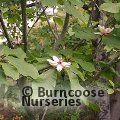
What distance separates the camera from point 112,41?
5.35ft

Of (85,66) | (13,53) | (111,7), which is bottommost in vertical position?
(85,66)

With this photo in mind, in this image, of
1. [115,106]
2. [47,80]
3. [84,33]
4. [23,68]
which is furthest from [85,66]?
[115,106]

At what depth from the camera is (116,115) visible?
441 centimetres

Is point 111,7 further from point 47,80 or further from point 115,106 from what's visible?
point 115,106

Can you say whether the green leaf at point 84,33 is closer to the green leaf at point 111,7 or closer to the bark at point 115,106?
the green leaf at point 111,7

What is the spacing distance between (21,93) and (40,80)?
31.7 inches

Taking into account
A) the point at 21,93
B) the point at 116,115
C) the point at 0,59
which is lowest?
the point at 116,115

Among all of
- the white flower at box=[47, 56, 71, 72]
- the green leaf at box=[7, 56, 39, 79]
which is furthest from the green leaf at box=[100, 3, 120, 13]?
the green leaf at box=[7, 56, 39, 79]

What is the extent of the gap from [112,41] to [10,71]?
0.58 meters

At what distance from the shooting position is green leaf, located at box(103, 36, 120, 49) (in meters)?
1.60

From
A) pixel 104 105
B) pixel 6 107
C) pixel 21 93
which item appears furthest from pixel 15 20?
pixel 6 107

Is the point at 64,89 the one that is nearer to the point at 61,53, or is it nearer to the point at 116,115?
the point at 61,53

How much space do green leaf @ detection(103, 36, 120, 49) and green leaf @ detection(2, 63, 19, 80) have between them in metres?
0.52

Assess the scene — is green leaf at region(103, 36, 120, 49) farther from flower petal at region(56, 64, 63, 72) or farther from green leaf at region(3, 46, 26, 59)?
green leaf at region(3, 46, 26, 59)
